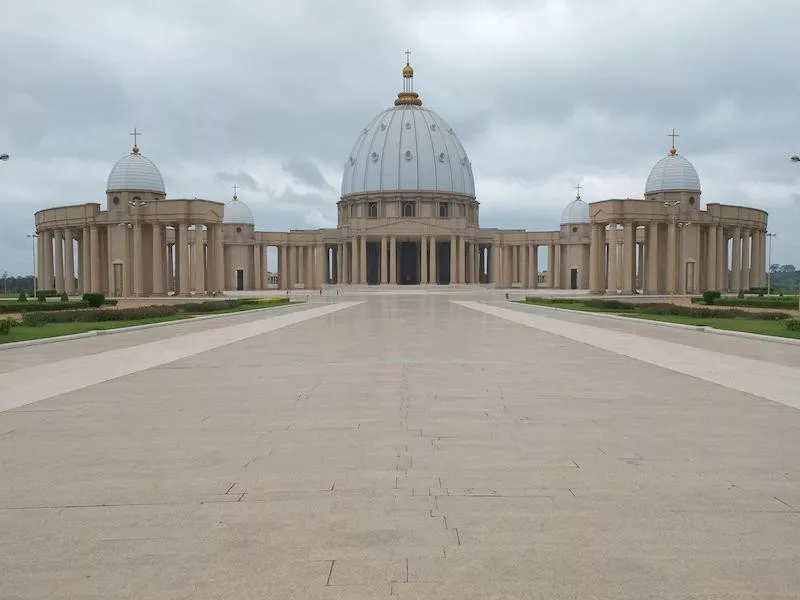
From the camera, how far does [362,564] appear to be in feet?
15.1

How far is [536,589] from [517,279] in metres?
113

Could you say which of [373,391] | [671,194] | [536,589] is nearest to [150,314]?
[373,391]

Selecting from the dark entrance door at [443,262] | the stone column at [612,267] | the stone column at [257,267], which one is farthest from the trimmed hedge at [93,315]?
the dark entrance door at [443,262]

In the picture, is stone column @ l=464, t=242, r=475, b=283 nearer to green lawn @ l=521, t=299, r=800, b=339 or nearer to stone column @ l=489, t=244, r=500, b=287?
stone column @ l=489, t=244, r=500, b=287

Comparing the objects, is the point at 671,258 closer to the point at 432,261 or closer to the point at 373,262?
the point at 432,261

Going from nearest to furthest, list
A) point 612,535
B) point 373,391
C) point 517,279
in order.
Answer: point 612,535
point 373,391
point 517,279

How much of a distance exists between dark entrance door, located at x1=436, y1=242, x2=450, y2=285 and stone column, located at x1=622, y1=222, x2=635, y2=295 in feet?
134

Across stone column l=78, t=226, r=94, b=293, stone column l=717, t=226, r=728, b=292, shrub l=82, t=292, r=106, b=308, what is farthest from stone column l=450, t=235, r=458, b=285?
shrub l=82, t=292, r=106, b=308

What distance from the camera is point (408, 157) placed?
371 feet

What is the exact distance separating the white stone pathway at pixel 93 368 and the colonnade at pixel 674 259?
57.3 m

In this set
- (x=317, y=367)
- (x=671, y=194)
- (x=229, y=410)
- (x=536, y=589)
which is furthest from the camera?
(x=671, y=194)

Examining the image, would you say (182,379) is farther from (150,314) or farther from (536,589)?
(150,314)

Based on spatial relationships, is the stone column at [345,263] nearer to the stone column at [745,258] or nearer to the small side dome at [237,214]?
the small side dome at [237,214]

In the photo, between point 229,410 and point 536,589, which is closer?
point 536,589
